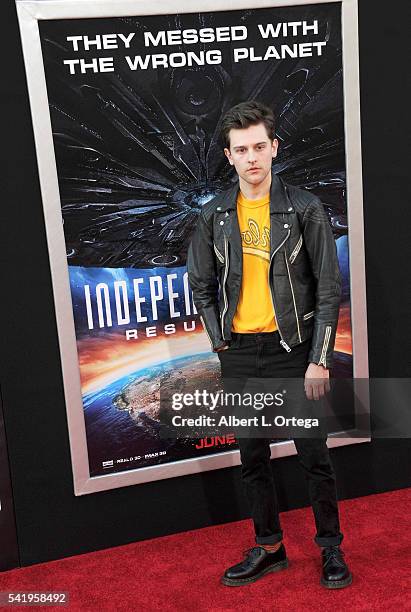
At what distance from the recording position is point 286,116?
11.0ft

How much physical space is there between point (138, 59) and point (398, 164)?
1222mm

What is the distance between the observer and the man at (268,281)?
2859 millimetres

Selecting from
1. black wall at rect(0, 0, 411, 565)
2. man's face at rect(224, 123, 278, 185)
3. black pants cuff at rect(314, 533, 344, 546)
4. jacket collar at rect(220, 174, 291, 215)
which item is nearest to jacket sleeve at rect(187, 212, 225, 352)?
jacket collar at rect(220, 174, 291, 215)

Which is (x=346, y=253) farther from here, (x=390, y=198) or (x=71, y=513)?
(x=71, y=513)

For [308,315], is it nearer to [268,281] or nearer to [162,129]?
[268,281]

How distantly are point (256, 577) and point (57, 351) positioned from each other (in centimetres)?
119

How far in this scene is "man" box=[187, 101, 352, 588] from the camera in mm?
2859

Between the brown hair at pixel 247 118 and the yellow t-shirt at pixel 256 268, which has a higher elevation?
the brown hair at pixel 247 118

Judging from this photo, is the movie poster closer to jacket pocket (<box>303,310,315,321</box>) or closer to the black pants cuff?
jacket pocket (<box>303,310,315,321</box>)

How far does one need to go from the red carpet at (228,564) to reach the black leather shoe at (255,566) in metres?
0.03

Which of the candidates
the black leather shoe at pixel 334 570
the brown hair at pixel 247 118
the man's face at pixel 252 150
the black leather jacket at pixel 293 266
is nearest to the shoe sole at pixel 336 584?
the black leather shoe at pixel 334 570

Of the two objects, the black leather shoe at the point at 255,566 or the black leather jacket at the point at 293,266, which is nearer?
the black leather jacket at the point at 293,266

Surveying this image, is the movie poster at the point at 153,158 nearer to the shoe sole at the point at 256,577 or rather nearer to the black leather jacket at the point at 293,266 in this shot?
the black leather jacket at the point at 293,266

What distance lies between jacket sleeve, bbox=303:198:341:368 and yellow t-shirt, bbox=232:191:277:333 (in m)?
0.15
